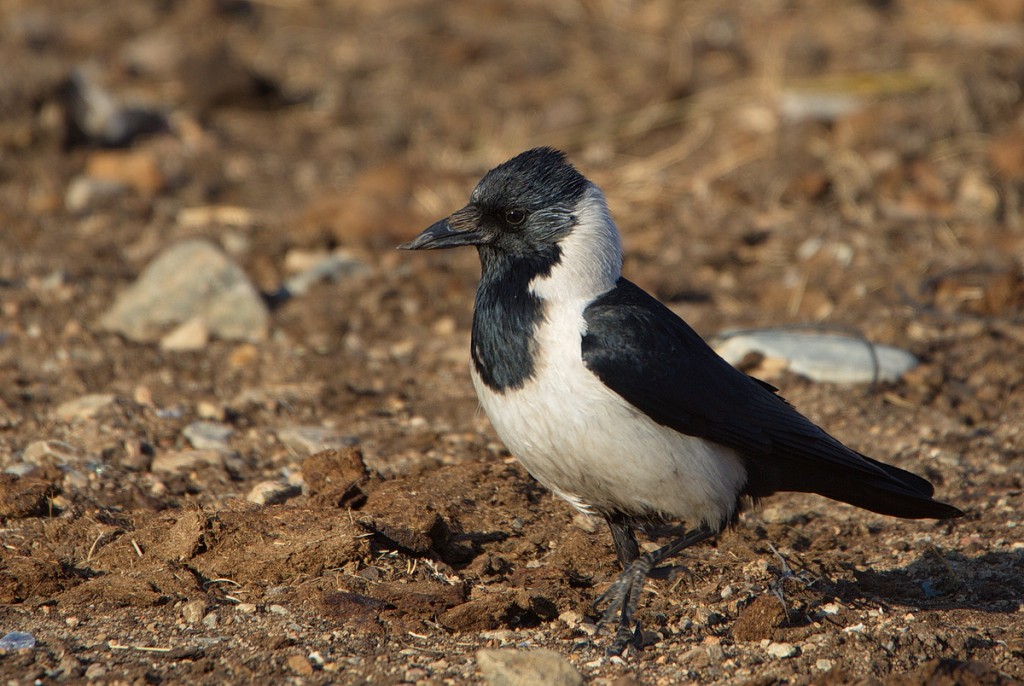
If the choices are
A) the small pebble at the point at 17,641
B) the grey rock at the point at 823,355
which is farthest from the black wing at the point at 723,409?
the small pebble at the point at 17,641

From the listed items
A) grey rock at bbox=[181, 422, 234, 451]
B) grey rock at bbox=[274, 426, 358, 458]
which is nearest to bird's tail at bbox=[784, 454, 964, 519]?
grey rock at bbox=[274, 426, 358, 458]

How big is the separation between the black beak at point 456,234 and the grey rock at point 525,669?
1479 mm

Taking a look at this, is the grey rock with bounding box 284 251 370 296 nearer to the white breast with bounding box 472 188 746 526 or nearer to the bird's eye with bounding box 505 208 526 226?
the bird's eye with bounding box 505 208 526 226

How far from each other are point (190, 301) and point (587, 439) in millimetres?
3461

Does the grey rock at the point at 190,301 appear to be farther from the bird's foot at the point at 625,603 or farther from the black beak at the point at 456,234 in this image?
the bird's foot at the point at 625,603

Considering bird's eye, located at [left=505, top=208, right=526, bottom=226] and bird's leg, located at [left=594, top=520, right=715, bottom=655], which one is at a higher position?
bird's eye, located at [left=505, top=208, right=526, bottom=226]

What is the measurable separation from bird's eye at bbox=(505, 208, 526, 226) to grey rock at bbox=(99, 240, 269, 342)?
2.67m

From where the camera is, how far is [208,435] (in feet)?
17.9

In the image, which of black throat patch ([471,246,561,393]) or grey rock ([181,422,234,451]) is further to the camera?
grey rock ([181,422,234,451])

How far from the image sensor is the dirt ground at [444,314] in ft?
12.7

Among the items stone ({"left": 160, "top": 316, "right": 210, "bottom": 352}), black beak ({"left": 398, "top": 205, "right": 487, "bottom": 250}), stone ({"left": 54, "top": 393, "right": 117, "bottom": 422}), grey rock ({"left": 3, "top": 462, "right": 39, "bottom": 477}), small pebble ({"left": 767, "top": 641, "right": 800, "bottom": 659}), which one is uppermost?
black beak ({"left": 398, "top": 205, "right": 487, "bottom": 250})

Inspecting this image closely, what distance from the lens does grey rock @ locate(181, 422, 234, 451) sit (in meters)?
5.36

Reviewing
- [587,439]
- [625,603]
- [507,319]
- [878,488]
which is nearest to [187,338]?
[507,319]

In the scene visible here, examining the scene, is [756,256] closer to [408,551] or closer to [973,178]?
[973,178]
